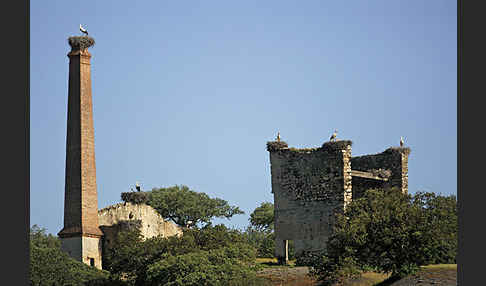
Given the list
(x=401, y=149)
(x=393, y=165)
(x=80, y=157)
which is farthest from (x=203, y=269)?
(x=401, y=149)

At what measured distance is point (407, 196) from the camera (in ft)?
114

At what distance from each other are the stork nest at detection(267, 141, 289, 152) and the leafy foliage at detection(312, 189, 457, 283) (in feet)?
23.5

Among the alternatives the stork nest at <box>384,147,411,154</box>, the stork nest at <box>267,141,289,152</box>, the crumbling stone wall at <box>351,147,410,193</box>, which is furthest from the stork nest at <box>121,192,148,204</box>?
the stork nest at <box>384,147,411,154</box>

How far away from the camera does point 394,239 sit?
3259 cm

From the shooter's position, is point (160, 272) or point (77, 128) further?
point (77, 128)

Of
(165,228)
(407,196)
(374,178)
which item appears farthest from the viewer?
(165,228)

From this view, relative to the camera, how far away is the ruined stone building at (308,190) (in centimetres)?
3888

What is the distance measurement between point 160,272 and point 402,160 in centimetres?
1426

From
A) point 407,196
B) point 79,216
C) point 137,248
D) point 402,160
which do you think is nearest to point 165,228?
point 79,216

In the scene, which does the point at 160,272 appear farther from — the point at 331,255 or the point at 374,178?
the point at 374,178

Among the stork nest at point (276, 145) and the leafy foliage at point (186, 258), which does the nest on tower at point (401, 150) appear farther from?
the leafy foliage at point (186, 258)

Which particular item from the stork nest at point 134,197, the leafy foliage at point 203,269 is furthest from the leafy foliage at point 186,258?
the stork nest at point 134,197

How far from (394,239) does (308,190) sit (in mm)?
7679

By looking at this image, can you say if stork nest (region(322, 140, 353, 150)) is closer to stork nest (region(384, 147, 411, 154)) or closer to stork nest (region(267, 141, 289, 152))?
stork nest (region(267, 141, 289, 152))
